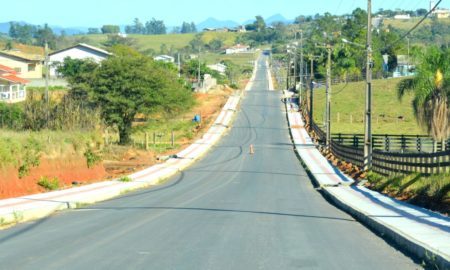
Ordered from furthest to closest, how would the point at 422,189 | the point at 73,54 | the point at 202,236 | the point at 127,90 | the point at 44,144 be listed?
the point at 73,54, the point at 127,90, the point at 44,144, the point at 422,189, the point at 202,236

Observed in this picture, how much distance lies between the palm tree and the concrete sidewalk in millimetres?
10729

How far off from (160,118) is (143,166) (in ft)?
81.2

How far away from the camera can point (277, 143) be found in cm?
7131

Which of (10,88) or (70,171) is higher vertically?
(10,88)

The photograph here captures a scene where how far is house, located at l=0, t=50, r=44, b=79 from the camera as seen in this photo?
381 ft

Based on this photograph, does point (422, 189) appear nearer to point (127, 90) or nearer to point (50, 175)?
point (50, 175)

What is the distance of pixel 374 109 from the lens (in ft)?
320

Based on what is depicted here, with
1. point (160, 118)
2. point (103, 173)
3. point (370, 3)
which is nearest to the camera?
point (103, 173)

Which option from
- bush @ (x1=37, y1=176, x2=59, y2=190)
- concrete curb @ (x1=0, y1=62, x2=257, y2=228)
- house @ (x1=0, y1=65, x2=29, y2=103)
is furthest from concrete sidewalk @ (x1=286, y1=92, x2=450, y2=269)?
house @ (x1=0, y1=65, x2=29, y2=103)

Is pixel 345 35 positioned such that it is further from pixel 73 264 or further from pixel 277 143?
pixel 73 264

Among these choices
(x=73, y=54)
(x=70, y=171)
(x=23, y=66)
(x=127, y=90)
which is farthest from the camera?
(x=73, y=54)

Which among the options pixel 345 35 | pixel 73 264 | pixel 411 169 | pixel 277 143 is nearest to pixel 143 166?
pixel 411 169

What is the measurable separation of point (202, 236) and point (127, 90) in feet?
160

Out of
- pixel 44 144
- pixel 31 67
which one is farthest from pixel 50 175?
pixel 31 67
